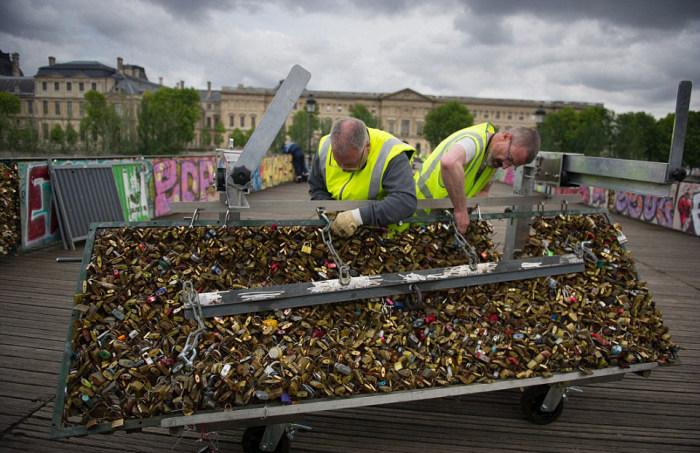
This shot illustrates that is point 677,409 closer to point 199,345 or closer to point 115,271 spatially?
point 199,345

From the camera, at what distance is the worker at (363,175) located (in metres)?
2.69

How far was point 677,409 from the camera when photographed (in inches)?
143

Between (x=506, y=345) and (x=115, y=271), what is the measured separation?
2.33 m

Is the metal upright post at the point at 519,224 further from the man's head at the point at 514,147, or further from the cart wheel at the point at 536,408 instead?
the cart wheel at the point at 536,408

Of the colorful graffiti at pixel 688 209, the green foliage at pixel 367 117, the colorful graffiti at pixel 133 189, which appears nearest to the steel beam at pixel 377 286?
the colorful graffiti at pixel 133 189

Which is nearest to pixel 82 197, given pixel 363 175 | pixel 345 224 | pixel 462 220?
pixel 363 175

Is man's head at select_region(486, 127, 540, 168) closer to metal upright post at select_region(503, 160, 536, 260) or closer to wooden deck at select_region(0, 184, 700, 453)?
metal upright post at select_region(503, 160, 536, 260)

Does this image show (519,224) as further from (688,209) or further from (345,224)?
(688,209)

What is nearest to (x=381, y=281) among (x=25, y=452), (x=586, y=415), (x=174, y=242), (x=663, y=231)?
(x=174, y=242)

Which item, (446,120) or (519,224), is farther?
(446,120)

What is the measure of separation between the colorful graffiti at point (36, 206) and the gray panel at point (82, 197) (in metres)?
0.15

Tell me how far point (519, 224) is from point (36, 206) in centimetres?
816

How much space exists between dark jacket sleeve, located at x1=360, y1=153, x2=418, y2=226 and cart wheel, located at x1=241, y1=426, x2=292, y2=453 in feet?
4.66

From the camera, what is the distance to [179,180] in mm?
13031
